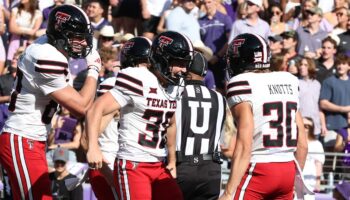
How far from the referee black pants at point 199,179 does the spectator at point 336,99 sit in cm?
469

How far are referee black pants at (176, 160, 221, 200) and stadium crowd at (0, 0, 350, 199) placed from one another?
319 centimetres

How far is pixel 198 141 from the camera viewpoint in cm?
869

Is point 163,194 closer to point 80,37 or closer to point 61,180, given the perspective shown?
point 80,37

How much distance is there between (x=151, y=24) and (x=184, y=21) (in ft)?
2.76

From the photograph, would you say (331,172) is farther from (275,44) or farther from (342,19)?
(342,19)

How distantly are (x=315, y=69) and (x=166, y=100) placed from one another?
5844 mm

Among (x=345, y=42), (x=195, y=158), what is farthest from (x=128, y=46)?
(x=345, y=42)

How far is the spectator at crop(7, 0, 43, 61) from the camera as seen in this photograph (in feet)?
45.0

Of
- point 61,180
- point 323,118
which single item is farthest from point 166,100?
point 323,118

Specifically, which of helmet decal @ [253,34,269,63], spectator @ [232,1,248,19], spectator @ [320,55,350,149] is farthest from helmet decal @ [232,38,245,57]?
spectator @ [232,1,248,19]

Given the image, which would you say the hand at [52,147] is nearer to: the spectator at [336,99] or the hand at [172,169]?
the spectator at [336,99]

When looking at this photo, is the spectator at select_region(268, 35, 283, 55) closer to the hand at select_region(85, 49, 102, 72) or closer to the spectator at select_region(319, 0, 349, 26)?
the spectator at select_region(319, 0, 349, 26)

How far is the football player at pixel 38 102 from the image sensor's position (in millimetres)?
7848

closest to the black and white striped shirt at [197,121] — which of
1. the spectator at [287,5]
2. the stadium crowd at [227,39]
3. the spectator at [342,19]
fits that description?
the stadium crowd at [227,39]
